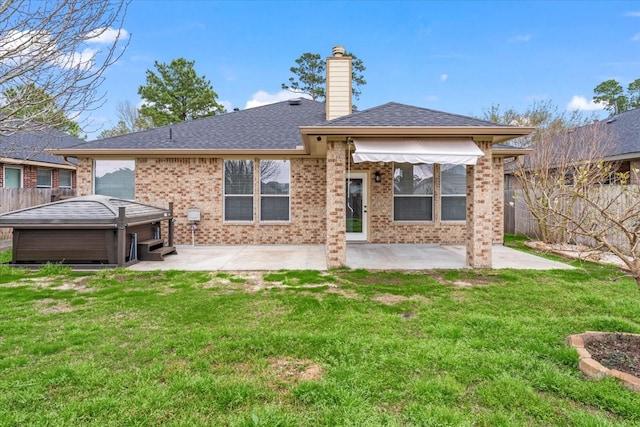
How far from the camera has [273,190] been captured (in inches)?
486

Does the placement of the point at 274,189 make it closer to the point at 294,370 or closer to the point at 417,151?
the point at 417,151

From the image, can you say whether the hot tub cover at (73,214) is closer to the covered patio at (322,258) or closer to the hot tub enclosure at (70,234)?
the hot tub enclosure at (70,234)

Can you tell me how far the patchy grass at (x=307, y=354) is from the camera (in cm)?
277

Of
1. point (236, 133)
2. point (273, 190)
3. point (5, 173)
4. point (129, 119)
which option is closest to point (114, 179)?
point (236, 133)

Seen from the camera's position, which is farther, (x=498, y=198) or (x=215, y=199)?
(x=498, y=198)

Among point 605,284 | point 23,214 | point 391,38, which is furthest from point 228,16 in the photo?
point 605,284

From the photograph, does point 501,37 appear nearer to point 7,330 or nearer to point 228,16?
point 228,16

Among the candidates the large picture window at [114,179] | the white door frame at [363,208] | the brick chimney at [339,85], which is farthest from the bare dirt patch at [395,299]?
the large picture window at [114,179]

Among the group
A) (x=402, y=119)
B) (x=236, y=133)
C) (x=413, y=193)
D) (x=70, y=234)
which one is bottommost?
(x=70, y=234)

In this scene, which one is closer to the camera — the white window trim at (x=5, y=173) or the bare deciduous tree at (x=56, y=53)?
the bare deciduous tree at (x=56, y=53)

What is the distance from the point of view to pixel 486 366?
349cm

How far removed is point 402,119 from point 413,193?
4.69 meters

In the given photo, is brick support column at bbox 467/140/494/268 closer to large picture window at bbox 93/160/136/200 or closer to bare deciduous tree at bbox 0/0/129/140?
bare deciduous tree at bbox 0/0/129/140

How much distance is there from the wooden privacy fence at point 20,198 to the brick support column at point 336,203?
1289 cm
